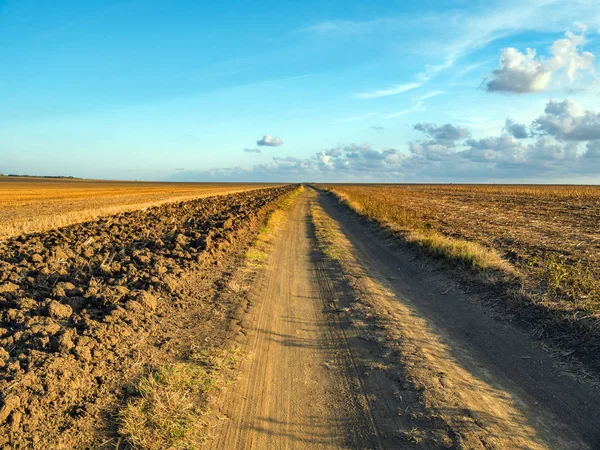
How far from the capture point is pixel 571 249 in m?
11.9

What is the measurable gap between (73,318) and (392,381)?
186 inches

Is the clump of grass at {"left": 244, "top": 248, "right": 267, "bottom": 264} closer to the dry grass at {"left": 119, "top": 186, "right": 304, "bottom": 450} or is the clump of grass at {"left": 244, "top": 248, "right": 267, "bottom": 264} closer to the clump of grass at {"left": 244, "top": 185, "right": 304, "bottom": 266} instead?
the clump of grass at {"left": 244, "top": 185, "right": 304, "bottom": 266}

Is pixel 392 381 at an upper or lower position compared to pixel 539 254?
lower

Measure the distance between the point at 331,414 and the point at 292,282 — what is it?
17.4 ft

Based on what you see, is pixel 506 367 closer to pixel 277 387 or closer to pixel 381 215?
pixel 277 387

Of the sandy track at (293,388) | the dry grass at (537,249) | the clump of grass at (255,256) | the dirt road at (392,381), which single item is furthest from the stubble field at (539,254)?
the clump of grass at (255,256)

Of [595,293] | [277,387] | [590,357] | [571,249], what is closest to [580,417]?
[590,357]

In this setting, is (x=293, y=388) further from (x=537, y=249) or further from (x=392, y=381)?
(x=537, y=249)

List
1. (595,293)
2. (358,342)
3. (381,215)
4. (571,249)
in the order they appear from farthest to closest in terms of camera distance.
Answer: (381,215)
(571,249)
(595,293)
(358,342)

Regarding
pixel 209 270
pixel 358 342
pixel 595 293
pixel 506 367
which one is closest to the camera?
pixel 506 367

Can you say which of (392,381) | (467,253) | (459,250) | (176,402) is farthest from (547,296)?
(176,402)

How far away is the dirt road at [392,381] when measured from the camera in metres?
3.79

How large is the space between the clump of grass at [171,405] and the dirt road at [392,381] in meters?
0.25

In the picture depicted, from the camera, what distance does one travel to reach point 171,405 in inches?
158
